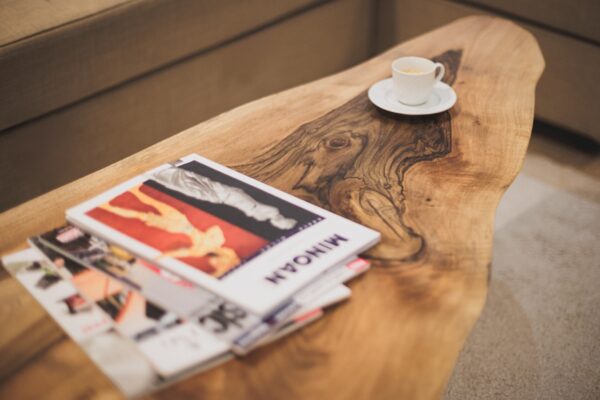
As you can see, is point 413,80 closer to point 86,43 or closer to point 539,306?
point 539,306

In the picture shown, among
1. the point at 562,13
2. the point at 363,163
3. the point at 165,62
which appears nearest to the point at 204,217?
the point at 363,163

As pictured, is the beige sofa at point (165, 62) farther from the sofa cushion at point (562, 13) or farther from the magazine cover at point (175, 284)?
the magazine cover at point (175, 284)

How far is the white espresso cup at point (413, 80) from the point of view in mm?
1046

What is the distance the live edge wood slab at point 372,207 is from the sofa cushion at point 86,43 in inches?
20.4

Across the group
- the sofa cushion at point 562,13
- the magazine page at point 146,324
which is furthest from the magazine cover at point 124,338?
the sofa cushion at point 562,13

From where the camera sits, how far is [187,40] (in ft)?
5.22

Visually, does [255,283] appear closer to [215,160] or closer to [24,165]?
[215,160]

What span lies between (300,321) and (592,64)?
4.68 ft

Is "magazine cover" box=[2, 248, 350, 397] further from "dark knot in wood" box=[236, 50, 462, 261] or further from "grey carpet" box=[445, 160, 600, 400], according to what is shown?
"grey carpet" box=[445, 160, 600, 400]

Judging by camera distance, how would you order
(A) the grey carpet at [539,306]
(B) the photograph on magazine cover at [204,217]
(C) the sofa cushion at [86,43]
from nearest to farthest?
(B) the photograph on magazine cover at [204,217] < (A) the grey carpet at [539,306] < (C) the sofa cushion at [86,43]

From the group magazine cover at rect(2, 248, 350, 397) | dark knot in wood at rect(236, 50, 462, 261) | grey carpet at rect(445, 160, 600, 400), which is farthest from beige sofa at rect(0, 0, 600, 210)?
magazine cover at rect(2, 248, 350, 397)

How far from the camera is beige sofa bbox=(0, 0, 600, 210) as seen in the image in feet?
4.40

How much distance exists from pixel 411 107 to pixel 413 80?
5 cm

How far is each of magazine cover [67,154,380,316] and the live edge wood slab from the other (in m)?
0.05
